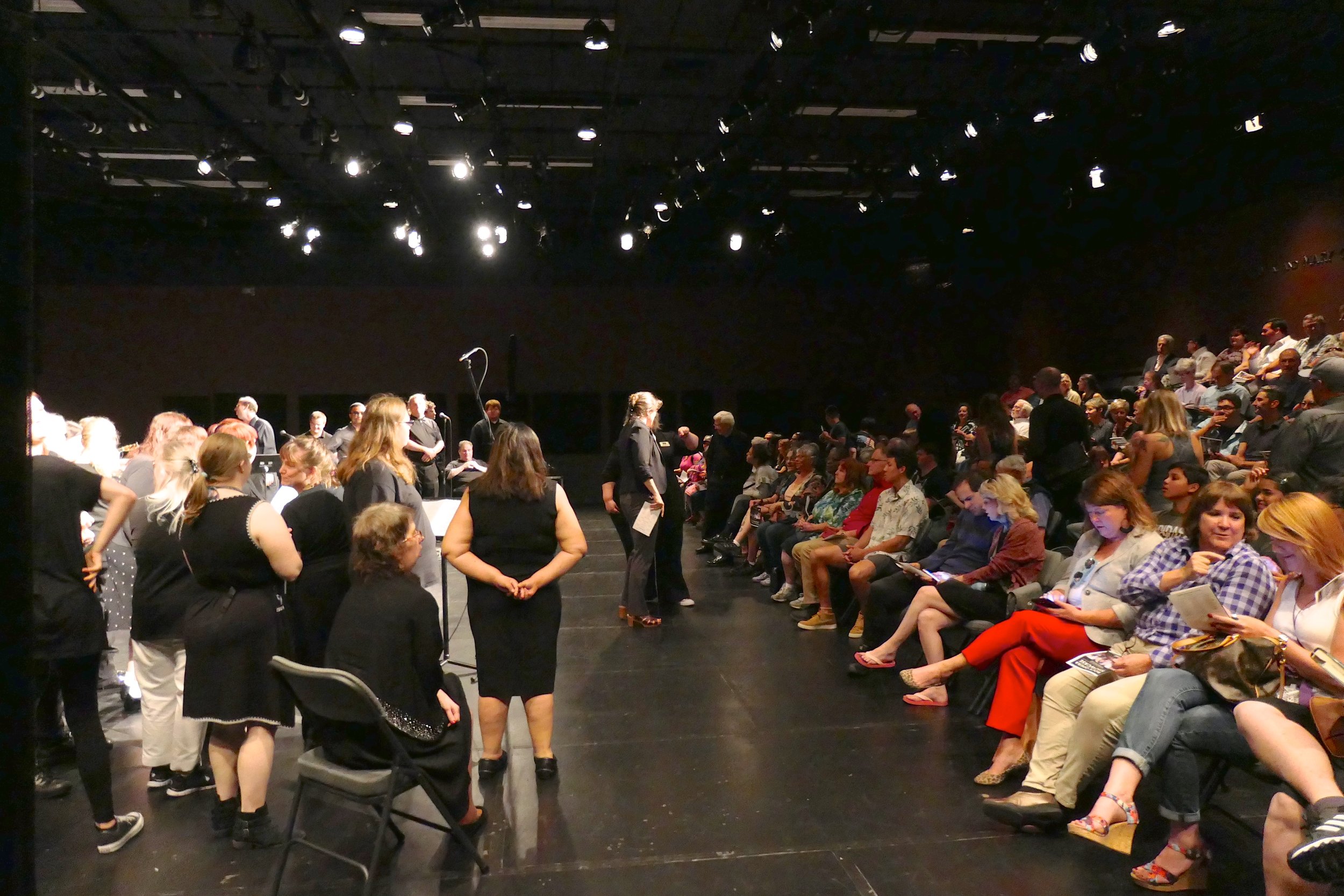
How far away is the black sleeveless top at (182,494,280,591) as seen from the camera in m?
3.00

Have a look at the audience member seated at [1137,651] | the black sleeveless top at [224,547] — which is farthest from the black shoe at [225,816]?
the audience member seated at [1137,651]

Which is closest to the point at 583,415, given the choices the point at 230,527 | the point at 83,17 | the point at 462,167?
the point at 462,167

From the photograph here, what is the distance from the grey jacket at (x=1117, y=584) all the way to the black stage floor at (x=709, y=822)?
64 cm

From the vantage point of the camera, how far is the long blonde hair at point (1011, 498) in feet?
14.7

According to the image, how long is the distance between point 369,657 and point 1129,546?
2.95 metres

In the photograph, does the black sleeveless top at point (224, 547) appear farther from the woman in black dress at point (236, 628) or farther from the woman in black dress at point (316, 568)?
the woman in black dress at point (316, 568)

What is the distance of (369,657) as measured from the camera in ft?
9.25

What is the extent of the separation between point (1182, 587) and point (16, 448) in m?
3.51

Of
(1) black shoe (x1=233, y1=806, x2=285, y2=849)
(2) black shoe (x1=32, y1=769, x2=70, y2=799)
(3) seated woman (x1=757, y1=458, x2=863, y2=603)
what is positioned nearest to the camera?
(1) black shoe (x1=233, y1=806, x2=285, y2=849)

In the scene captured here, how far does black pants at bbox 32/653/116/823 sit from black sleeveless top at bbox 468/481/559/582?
1369 millimetres

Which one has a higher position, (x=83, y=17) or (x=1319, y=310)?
(x=83, y=17)

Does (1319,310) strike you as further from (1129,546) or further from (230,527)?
(230,527)

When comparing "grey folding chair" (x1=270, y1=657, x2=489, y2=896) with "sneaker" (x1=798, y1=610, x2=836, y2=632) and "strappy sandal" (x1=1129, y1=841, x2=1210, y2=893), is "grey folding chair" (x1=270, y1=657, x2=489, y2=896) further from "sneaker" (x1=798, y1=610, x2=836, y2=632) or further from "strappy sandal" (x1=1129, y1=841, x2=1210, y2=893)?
"sneaker" (x1=798, y1=610, x2=836, y2=632)

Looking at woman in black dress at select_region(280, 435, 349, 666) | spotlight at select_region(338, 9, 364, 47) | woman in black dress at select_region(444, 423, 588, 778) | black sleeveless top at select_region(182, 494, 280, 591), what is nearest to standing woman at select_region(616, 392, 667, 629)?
woman in black dress at select_region(444, 423, 588, 778)
